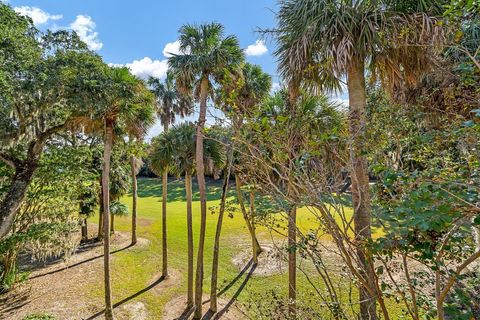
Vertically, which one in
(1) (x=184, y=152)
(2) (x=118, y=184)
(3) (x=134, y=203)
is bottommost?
(3) (x=134, y=203)

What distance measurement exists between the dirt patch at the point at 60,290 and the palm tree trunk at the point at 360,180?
361 inches

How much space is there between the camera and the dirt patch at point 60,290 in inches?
384

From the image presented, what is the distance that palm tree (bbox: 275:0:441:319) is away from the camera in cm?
415

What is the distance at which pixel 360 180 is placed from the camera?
4.02 meters

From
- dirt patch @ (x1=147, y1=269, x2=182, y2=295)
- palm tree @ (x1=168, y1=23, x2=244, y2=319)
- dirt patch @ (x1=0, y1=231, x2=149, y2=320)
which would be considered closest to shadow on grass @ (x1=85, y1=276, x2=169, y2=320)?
dirt patch @ (x1=147, y1=269, x2=182, y2=295)

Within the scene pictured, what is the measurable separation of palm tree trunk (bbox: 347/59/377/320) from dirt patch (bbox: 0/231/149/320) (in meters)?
9.16

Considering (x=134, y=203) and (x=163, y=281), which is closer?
(x=163, y=281)

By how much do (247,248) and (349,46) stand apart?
528 inches

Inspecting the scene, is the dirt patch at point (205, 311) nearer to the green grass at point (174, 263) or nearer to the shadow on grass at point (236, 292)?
the shadow on grass at point (236, 292)

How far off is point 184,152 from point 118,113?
277 cm

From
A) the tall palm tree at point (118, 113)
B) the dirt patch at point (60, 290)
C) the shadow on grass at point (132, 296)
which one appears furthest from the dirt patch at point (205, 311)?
the tall palm tree at point (118, 113)

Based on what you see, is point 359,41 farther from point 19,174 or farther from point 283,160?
point 19,174

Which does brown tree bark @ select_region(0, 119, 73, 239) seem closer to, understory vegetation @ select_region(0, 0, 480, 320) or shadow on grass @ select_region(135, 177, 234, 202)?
understory vegetation @ select_region(0, 0, 480, 320)

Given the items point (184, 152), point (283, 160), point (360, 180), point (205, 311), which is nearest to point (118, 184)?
point (184, 152)
